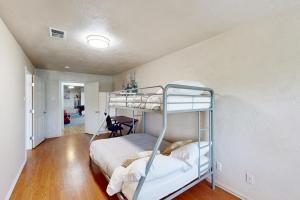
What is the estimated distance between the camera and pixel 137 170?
1.33 meters

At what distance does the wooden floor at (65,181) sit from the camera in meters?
1.93

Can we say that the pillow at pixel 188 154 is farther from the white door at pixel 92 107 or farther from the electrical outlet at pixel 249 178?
the white door at pixel 92 107

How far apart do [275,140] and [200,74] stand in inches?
52.3

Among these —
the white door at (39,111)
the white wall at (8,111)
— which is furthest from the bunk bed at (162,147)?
the white door at (39,111)

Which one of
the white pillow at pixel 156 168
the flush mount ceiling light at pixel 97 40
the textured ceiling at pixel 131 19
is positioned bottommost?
the white pillow at pixel 156 168

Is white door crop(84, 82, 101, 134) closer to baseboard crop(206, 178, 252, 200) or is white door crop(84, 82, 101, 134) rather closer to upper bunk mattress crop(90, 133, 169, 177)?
upper bunk mattress crop(90, 133, 169, 177)

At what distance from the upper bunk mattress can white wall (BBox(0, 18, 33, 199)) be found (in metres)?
1.09

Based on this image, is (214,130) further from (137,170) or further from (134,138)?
(134,138)

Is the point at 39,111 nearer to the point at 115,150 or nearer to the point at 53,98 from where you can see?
the point at 53,98

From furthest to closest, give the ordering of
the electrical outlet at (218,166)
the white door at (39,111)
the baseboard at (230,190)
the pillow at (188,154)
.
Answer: the white door at (39,111) → the electrical outlet at (218,166) → the baseboard at (230,190) → the pillow at (188,154)

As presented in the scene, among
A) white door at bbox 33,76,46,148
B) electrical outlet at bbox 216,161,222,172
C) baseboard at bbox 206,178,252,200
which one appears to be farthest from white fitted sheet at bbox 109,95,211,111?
white door at bbox 33,76,46,148

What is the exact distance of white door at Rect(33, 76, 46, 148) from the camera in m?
3.78

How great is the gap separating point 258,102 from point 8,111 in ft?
10.8

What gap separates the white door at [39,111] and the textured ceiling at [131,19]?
167 centimetres
